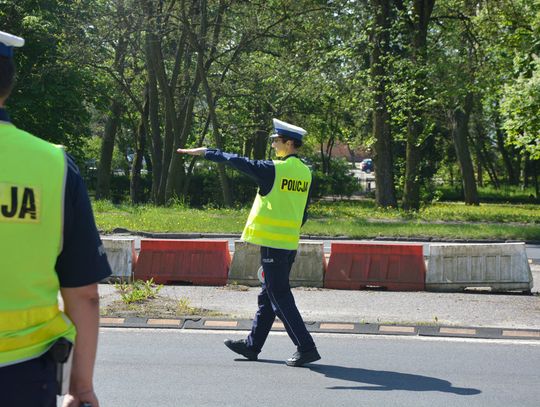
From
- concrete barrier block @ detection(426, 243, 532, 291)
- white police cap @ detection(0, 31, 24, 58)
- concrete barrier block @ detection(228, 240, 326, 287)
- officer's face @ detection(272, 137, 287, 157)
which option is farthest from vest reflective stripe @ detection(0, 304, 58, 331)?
concrete barrier block @ detection(426, 243, 532, 291)

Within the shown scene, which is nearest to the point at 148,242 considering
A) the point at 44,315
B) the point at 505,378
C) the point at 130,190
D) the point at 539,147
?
the point at 505,378

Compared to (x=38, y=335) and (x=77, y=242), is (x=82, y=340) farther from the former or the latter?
(x=77, y=242)

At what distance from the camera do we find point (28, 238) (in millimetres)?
2795

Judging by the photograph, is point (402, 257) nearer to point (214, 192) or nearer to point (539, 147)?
point (539, 147)

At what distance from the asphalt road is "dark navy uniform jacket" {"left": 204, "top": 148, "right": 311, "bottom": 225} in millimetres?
1486

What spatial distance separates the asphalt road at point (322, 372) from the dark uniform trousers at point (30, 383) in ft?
12.4

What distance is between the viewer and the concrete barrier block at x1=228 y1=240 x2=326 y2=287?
38.5 ft

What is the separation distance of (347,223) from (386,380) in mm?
15321

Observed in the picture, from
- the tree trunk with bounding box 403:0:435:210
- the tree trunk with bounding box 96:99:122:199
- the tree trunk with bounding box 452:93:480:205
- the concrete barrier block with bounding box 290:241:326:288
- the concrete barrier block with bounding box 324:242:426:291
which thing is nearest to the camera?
the concrete barrier block with bounding box 324:242:426:291

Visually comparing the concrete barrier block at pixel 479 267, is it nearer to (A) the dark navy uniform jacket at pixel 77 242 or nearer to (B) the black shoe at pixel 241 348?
(B) the black shoe at pixel 241 348

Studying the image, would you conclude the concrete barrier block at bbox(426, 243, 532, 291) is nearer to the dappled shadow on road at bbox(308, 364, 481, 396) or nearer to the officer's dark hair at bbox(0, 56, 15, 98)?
the dappled shadow on road at bbox(308, 364, 481, 396)

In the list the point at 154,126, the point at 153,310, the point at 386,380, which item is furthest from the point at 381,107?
the point at 386,380

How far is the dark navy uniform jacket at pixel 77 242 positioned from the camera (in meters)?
2.88

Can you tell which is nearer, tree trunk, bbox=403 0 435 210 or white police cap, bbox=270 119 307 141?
white police cap, bbox=270 119 307 141
